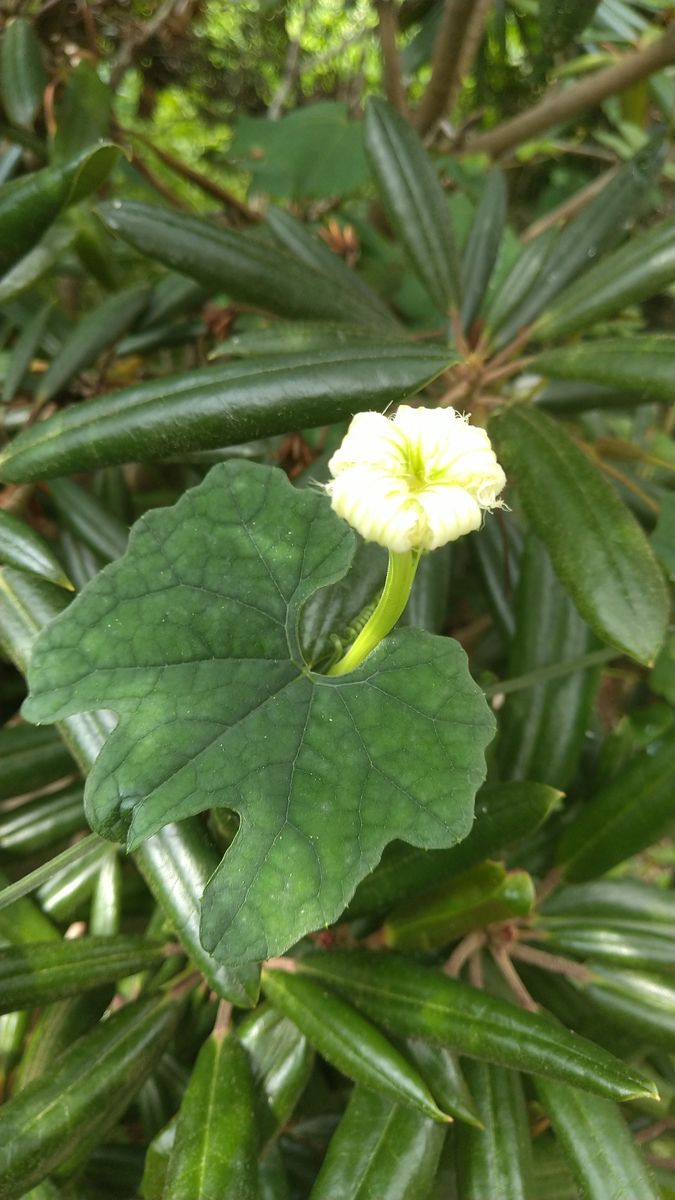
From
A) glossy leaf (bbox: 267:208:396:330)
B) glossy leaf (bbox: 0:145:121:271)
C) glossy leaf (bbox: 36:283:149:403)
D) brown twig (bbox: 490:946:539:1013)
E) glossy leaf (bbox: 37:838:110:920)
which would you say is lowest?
brown twig (bbox: 490:946:539:1013)

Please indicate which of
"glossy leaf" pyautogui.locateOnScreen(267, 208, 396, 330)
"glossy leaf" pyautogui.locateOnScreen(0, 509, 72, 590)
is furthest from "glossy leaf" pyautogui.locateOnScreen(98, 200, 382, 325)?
"glossy leaf" pyautogui.locateOnScreen(0, 509, 72, 590)

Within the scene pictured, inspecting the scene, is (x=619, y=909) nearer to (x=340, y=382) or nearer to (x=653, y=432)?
(x=340, y=382)

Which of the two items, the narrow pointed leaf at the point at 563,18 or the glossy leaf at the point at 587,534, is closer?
the glossy leaf at the point at 587,534

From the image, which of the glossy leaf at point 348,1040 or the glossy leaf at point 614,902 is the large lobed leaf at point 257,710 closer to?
the glossy leaf at point 348,1040

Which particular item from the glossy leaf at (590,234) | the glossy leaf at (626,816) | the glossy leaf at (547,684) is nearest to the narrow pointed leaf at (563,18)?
the glossy leaf at (590,234)

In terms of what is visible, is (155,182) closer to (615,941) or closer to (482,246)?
(482,246)

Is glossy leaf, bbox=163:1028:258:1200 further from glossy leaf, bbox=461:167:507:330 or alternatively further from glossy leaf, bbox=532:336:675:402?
glossy leaf, bbox=461:167:507:330
